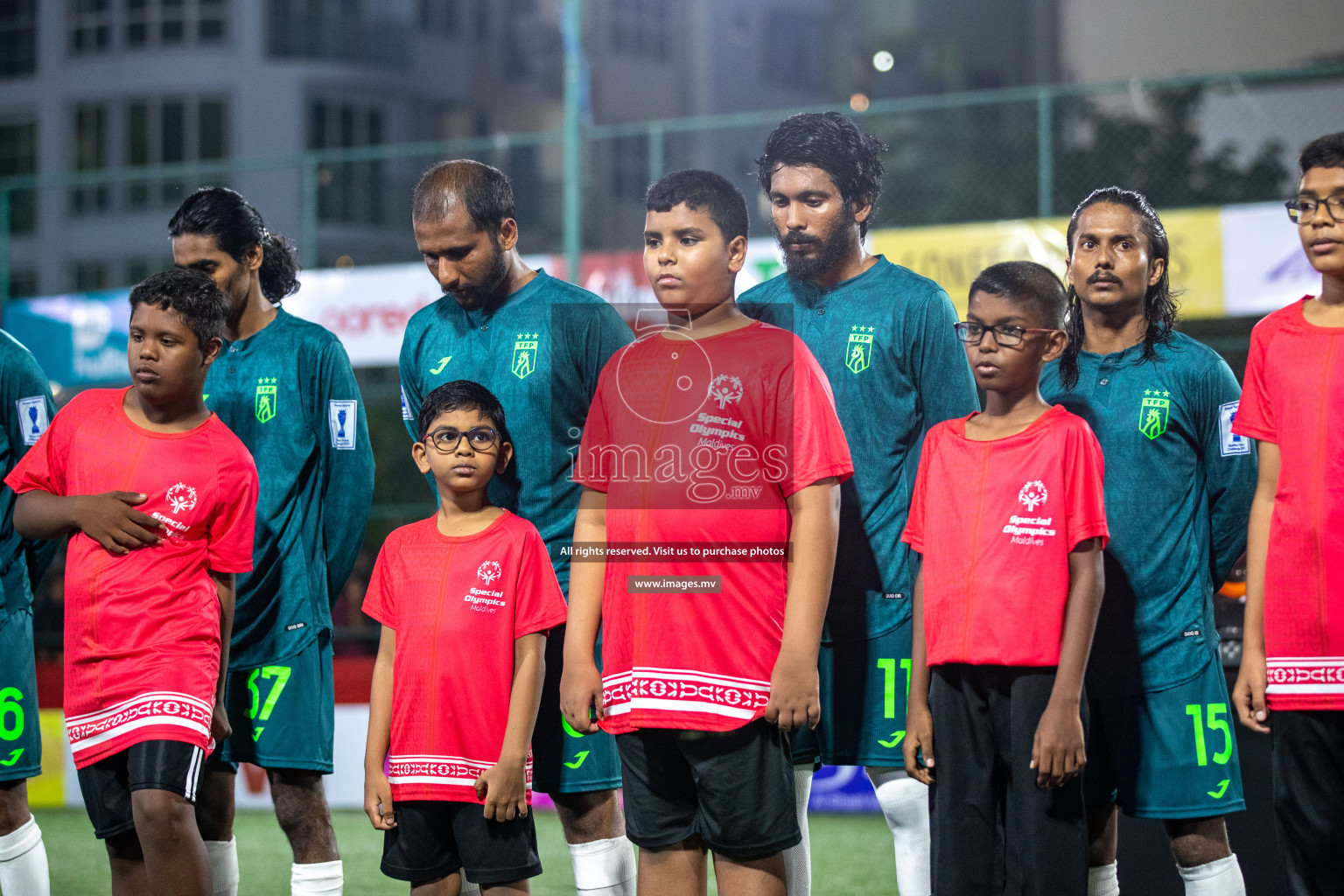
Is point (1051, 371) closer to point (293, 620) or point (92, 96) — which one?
point (293, 620)

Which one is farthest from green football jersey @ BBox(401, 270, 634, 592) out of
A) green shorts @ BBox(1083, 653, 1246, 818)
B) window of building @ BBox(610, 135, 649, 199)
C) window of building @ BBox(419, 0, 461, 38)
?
window of building @ BBox(419, 0, 461, 38)

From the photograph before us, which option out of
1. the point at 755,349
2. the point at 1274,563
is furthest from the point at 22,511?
the point at 1274,563

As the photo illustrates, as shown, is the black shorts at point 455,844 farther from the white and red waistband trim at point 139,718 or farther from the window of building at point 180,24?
the window of building at point 180,24

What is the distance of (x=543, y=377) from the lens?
3727 millimetres

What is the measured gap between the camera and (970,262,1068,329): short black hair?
131 inches

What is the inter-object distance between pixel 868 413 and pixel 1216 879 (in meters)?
1.42

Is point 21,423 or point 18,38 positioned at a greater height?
point 18,38

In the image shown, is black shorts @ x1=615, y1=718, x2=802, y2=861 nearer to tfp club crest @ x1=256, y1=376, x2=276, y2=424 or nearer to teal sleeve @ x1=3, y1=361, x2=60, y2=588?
tfp club crest @ x1=256, y1=376, x2=276, y2=424

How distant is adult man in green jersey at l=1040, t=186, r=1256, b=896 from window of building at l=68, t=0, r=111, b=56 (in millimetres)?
30296

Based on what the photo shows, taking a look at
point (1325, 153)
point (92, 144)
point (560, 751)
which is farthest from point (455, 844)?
point (92, 144)

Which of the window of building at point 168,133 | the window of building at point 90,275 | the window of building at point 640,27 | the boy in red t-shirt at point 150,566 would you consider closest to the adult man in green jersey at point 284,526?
the boy in red t-shirt at point 150,566

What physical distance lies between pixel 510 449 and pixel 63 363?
851 cm

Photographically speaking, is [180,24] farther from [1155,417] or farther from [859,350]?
[1155,417]

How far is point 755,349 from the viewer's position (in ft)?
10.4
